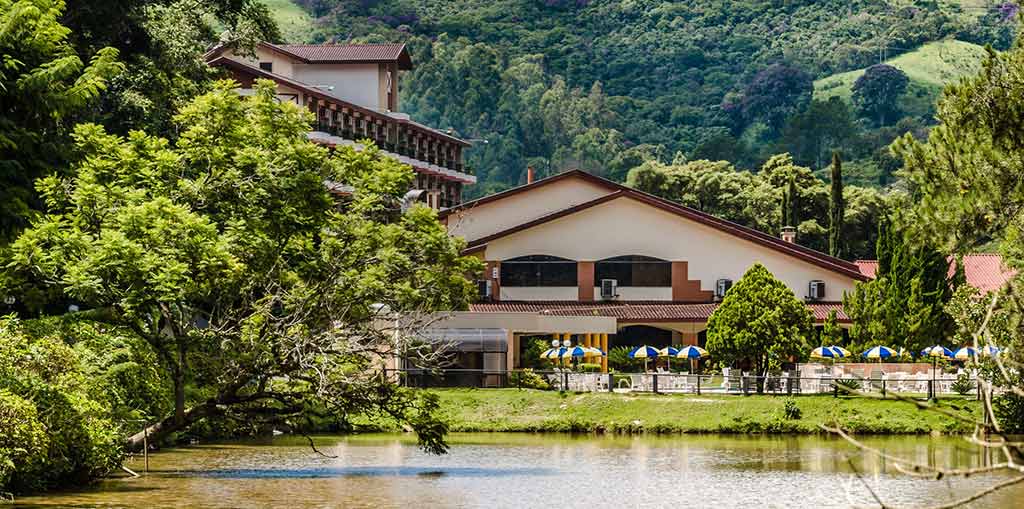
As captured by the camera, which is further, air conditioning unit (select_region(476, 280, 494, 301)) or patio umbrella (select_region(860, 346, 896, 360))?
air conditioning unit (select_region(476, 280, 494, 301))

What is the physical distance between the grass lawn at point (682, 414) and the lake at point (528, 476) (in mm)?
2893

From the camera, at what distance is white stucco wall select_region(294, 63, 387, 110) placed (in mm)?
111562

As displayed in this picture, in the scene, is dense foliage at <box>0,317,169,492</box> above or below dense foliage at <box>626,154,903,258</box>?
below

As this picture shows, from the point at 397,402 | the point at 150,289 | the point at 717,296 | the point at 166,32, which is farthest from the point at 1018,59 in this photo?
the point at 717,296

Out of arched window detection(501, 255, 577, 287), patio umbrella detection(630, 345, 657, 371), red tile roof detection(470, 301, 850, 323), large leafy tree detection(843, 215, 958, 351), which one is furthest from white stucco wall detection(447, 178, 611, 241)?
large leafy tree detection(843, 215, 958, 351)

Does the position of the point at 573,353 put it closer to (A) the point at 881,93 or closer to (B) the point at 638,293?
(B) the point at 638,293

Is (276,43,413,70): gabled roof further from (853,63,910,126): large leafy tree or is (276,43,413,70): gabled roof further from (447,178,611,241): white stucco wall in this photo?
(853,63,910,126): large leafy tree

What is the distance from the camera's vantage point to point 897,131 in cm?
17912

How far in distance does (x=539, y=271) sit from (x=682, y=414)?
2745 centimetres

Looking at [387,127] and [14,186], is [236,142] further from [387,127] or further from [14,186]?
[387,127]

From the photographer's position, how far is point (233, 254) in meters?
36.7

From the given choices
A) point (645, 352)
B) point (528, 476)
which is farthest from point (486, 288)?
point (528, 476)

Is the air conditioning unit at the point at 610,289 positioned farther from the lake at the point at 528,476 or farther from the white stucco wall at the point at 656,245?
the lake at the point at 528,476

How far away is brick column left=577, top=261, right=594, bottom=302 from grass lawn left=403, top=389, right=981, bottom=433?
24.6 m
